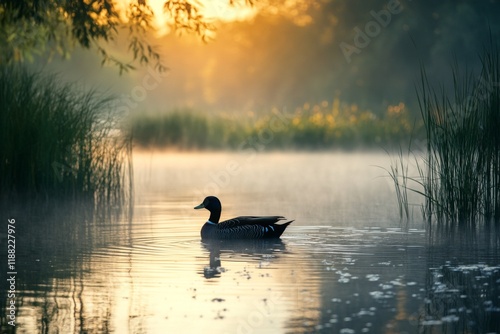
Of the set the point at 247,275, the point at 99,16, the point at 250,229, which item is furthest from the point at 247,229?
the point at 99,16

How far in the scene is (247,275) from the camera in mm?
9234

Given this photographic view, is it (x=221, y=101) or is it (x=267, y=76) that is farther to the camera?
(x=221, y=101)

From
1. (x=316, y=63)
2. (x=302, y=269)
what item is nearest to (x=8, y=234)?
(x=302, y=269)

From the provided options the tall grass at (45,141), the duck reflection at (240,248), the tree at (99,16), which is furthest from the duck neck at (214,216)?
the tree at (99,16)

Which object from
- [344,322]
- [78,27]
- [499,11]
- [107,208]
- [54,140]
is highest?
[499,11]

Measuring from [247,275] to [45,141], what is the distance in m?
5.97

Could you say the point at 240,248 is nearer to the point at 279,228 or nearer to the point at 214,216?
the point at 279,228

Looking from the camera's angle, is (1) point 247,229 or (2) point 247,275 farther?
(1) point 247,229

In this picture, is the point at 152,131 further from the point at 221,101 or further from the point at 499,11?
the point at 221,101

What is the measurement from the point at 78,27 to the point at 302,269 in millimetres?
8217

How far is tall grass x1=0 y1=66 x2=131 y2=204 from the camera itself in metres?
14.2

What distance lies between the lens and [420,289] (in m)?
8.42

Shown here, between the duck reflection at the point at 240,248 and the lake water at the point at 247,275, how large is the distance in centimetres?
2

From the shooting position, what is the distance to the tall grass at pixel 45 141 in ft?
46.6
